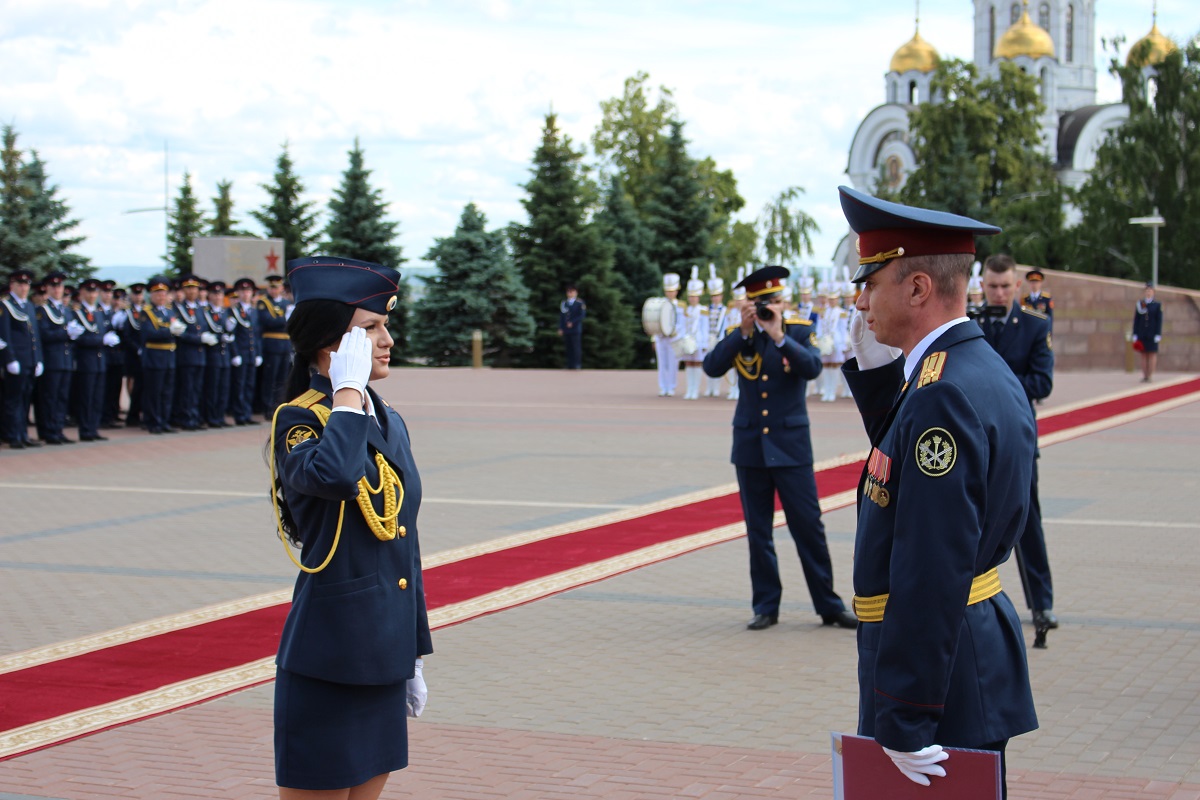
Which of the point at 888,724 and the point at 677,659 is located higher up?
the point at 888,724

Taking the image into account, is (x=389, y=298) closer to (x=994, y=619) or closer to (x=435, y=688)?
(x=994, y=619)

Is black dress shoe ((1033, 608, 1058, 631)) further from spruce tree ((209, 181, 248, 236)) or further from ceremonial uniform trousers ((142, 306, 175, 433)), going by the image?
spruce tree ((209, 181, 248, 236))

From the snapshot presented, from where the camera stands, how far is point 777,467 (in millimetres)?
7344

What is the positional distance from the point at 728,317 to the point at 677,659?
17.7 m

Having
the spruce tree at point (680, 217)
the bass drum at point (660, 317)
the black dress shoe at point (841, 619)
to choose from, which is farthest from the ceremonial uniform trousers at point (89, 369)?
the spruce tree at point (680, 217)

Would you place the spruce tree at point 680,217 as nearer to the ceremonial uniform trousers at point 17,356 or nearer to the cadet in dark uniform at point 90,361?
the cadet in dark uniform at point 90,361

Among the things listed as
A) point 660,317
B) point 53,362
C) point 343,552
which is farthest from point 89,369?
point 343,552

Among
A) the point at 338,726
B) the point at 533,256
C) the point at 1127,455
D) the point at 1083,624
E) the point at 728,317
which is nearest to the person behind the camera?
the point at 338,726

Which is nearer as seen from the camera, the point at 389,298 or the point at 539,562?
the point at 389,298

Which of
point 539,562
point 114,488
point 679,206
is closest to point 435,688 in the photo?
point 539,562

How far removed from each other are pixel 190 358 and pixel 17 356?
2.85 metres

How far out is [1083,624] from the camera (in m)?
7.28

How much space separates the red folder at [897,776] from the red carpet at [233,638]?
13.1ft

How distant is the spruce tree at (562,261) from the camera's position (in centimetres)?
3959
